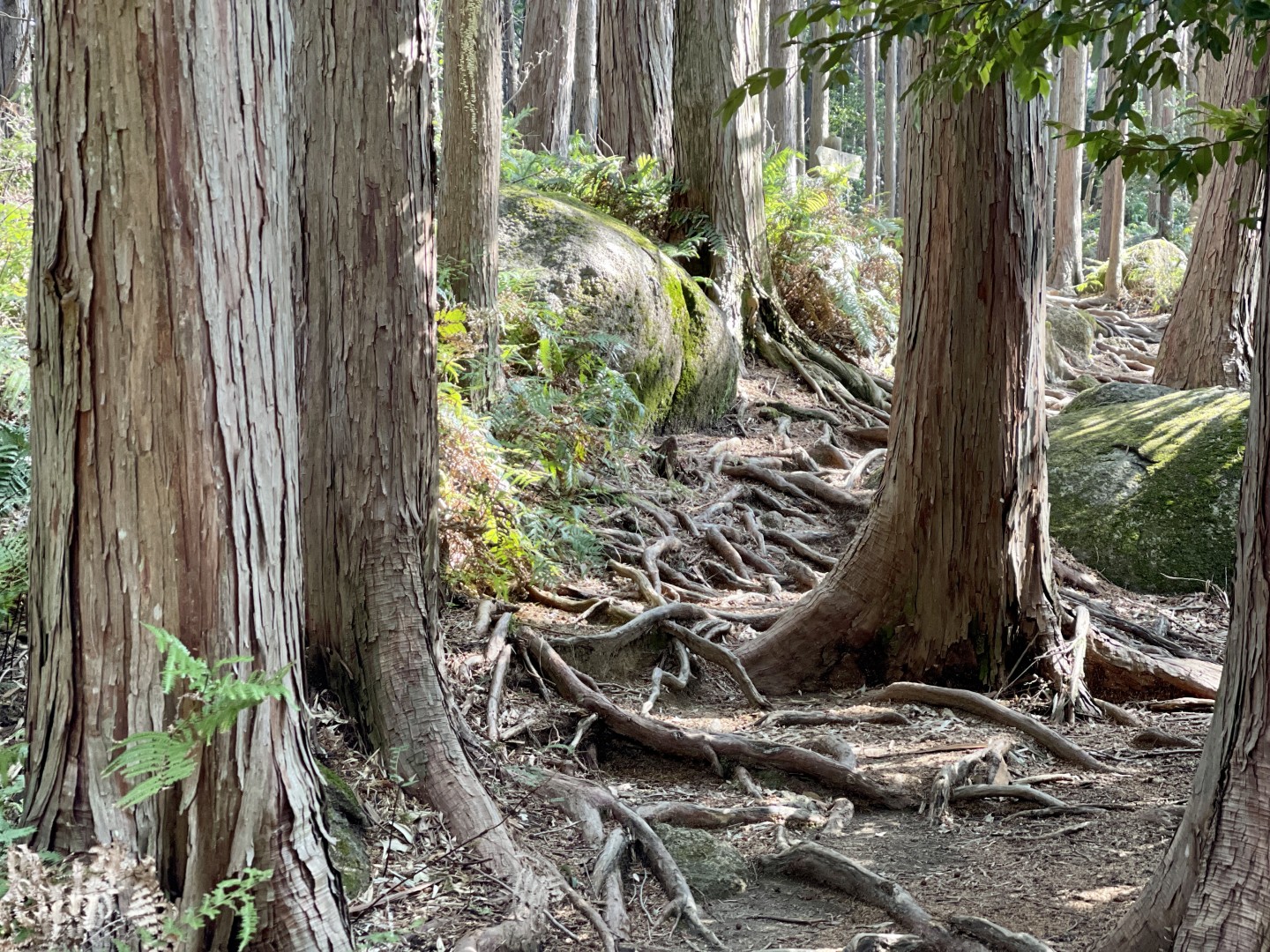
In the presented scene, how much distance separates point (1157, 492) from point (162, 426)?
25.0 ft

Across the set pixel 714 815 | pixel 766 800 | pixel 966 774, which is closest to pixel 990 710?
pixel 966 774

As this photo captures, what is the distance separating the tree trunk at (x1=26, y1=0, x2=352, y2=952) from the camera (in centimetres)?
249

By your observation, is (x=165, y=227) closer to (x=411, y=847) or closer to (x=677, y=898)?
(x=411, y=847)

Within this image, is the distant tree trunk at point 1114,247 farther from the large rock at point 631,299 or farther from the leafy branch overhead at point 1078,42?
the leafy branch overhead at point 1078,42

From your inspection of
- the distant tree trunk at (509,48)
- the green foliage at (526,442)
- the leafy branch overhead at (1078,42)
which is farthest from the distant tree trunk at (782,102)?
the leafy branch overhead at (1078,42)

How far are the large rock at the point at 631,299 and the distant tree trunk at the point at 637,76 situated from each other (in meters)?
2.52

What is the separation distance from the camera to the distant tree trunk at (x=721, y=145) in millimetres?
11289

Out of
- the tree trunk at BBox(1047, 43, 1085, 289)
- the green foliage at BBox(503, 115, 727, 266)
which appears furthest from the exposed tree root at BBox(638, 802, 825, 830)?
the tree trunk at BBox(1047, 43, 1085, 289)

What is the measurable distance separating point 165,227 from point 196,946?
179 centimetres

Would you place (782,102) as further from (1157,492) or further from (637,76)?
(1157,492)

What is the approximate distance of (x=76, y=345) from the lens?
2553 mm

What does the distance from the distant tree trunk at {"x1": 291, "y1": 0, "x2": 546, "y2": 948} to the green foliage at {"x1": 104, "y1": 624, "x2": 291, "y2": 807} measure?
1.50 m

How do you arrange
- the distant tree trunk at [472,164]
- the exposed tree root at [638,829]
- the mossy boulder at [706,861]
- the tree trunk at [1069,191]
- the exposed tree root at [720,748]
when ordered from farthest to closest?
the tree trunk at [1069,191], the distant tree trunk at [472,164], the exposed tree root at [720,748], the mossy boulder at [706,861], the exposed tree root at [638,829]

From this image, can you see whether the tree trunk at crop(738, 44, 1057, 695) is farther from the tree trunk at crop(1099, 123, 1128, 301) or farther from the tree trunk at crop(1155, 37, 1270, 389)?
the tree trunk at crop(1099, 123, 1128, 301)
